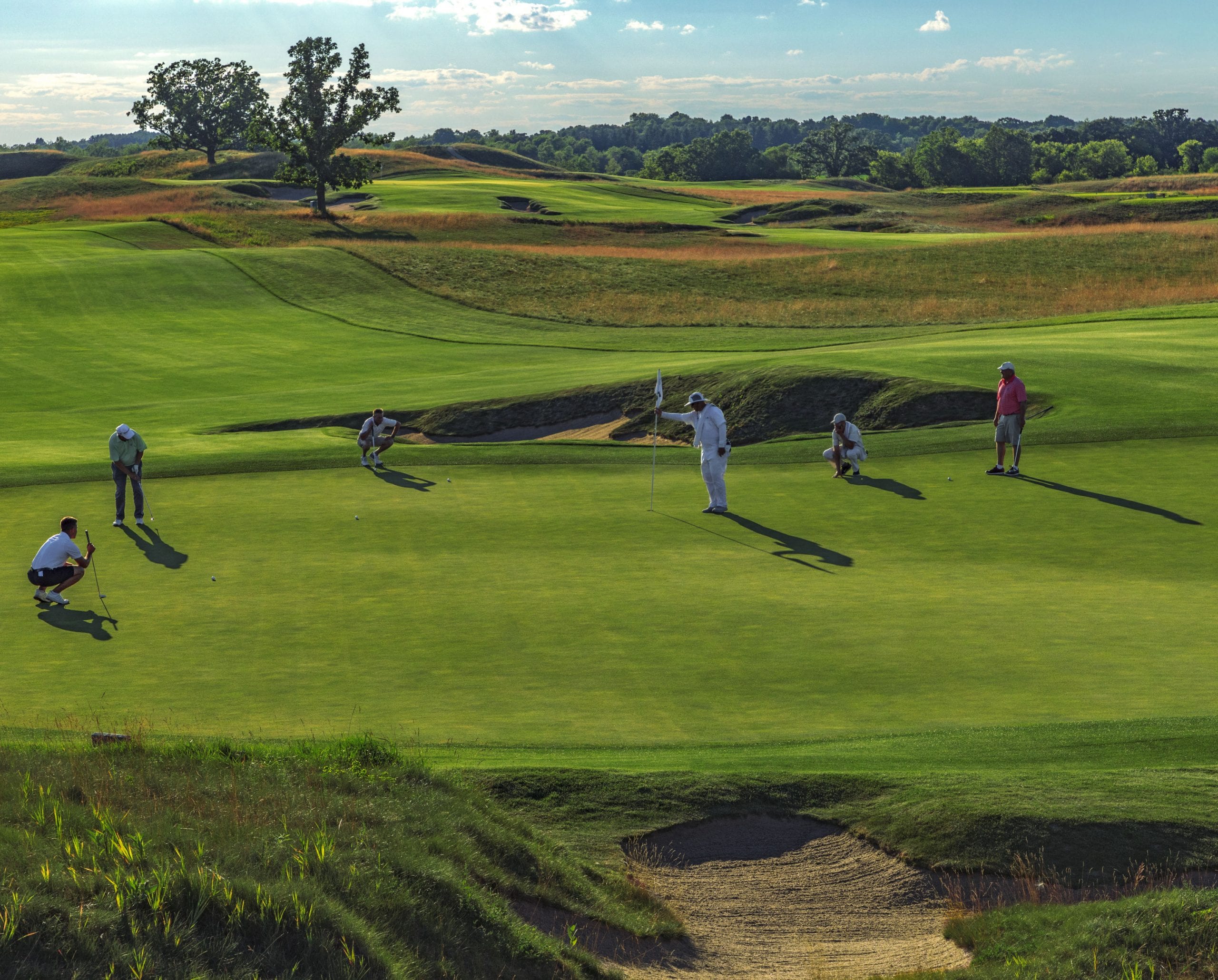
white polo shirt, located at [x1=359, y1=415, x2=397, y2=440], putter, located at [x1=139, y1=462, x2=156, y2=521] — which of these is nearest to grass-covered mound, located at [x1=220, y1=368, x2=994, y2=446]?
white polo shirt, located at [x1=359, y1=415, x2=397, y2=440]

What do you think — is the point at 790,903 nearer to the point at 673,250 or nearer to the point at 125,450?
the point at 125,450

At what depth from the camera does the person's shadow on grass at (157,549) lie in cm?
1590

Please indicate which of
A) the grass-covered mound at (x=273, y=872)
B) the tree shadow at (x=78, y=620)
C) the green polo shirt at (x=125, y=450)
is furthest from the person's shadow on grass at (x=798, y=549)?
the green polo shirt at (x=125, y=450)

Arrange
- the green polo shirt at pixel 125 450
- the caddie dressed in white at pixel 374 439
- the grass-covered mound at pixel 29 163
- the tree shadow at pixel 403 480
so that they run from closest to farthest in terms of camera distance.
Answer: the green polo shirt at pixel 125 450, the tree shadow at pixel 403 480, the caddie dressed in white at pixel 374 439, the grass-covered mound at pixel 29 163

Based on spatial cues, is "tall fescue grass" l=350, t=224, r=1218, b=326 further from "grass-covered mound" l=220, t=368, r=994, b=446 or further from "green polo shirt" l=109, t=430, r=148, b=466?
"green polo shirt" l=109, t=430, r=148, b=466

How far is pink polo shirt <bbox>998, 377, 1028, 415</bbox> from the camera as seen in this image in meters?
20.4

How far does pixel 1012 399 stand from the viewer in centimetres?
2044

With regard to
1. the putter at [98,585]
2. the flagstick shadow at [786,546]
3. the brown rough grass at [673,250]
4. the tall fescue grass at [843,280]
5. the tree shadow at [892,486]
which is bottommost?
the putter at [98,585]

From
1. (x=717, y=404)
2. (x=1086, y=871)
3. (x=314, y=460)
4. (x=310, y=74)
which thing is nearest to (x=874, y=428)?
(x=717, y=404)

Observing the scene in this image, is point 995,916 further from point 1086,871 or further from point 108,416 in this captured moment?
point 108,416

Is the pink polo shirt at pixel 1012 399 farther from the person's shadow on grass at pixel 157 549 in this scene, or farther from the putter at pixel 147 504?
the putter at pixel 147 504

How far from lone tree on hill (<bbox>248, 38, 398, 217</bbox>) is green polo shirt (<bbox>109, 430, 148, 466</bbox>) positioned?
238 feet

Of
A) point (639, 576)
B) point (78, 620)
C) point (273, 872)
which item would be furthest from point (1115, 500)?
point (273, 872)

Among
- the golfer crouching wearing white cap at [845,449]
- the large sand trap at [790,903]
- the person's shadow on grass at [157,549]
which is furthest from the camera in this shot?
the golfer crouching wearing white cap at [845,449]
